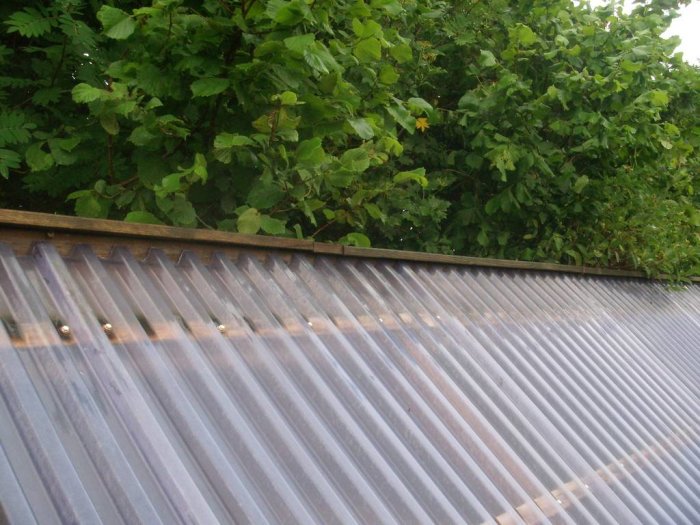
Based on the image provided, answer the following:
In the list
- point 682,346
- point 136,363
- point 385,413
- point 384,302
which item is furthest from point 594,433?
point 682,346

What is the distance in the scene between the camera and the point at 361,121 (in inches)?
152

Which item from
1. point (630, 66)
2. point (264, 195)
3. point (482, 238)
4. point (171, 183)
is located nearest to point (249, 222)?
point (264, 195)

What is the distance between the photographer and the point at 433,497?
7.73 ft

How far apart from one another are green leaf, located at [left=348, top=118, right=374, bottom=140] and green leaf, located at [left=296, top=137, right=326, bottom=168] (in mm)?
372

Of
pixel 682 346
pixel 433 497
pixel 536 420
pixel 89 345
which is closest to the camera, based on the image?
pixel 89 345

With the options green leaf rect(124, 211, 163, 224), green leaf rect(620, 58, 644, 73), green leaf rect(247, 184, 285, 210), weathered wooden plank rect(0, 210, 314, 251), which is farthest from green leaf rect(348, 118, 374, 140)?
green leaf rect(620, 58, 644, 73)

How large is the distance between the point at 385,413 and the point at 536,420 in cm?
101

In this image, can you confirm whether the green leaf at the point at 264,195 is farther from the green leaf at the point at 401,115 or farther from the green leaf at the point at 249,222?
the green leaf at the point at 401,115

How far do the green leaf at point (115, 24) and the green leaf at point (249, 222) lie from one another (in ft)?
3.16

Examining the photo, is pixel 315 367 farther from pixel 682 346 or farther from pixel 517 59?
pixel 517 59

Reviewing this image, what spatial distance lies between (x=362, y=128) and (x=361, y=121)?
0.05 m

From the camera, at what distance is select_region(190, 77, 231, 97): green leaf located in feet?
11.3

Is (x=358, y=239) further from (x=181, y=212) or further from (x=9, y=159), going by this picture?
(x=9, y=159)

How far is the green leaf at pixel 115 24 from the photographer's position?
130 inches
